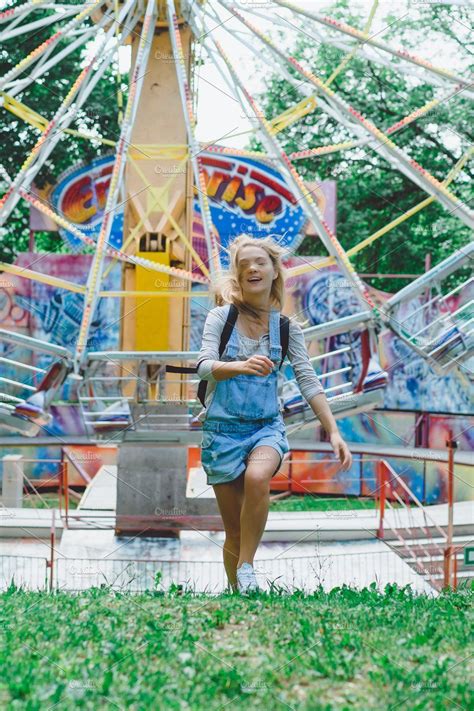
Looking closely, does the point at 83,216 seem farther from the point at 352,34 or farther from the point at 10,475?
the point at 352,34

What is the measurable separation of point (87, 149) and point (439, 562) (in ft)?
41.5

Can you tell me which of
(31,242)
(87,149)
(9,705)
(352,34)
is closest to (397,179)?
(87,149)

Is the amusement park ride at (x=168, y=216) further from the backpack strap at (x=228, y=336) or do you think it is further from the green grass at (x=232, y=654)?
the green grass at (x=232, y=654)

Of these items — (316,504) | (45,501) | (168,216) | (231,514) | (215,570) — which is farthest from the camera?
(316,504)

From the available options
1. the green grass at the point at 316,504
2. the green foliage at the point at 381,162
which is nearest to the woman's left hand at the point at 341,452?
the green grass at the point at 316,504

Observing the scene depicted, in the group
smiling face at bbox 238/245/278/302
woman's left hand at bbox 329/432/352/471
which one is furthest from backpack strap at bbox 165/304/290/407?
woman's left hand at bbox 329/432/352/471

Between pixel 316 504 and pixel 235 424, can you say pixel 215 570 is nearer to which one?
pixel 235 424

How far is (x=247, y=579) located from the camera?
13.1 ft

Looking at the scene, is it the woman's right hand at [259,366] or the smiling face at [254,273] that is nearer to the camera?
the woman's right hand at [259,366]

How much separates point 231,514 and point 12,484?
9.88 metres

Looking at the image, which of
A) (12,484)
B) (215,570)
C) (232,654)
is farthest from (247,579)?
(12,484)

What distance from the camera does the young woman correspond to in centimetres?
395

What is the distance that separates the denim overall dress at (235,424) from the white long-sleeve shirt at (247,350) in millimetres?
44

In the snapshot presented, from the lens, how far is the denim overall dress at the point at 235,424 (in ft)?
13.3
